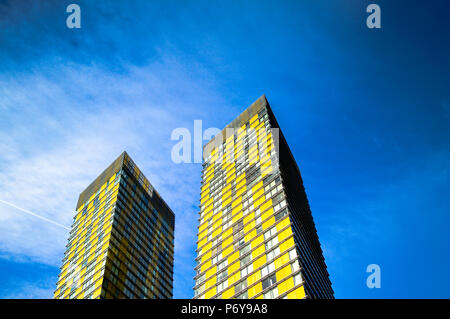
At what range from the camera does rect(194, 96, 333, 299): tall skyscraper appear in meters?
54.5

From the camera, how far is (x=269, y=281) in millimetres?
53594

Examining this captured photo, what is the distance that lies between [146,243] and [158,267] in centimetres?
748

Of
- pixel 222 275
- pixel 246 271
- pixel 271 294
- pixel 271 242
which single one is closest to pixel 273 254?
pixel 271 242

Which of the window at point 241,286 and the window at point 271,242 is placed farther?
the window at point 271,242

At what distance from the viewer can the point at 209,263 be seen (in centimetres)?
6938

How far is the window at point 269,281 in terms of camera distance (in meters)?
53.0

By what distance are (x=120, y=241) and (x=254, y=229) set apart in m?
35.4

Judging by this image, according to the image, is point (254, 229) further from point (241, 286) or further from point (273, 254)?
point (241, 286)

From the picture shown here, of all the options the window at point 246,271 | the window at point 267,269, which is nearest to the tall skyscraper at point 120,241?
the window at point 246,271

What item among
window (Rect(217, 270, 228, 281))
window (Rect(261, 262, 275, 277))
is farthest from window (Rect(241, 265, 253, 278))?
window (Rect(217, 270, 228, 281))

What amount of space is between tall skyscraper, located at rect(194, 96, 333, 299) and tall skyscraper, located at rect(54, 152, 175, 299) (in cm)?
1848

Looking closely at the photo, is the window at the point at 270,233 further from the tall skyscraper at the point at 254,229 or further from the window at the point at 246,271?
the window at the point at 246,271
